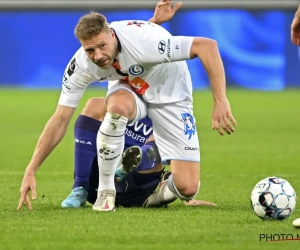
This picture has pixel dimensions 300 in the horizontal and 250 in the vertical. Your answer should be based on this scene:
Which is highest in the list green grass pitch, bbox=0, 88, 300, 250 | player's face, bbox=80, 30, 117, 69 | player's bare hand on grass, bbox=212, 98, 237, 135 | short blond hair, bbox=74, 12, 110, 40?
short blond hair, bbox=74, 12, 110, 40

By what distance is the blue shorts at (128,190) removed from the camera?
6.08 metres

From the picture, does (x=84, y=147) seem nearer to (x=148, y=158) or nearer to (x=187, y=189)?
(x=148, y=158)

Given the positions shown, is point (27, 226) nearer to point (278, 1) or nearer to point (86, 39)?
point (86, 39)

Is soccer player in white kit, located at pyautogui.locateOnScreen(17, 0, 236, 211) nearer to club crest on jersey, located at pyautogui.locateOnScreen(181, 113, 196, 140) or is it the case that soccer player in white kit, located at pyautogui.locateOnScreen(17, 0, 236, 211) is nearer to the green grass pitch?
club crest on jersey, located at pyautogui.locateOnScreen(181, 113, 196, 140)

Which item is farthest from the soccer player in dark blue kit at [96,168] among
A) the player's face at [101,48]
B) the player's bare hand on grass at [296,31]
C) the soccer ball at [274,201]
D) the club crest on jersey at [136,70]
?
the player's bare hand on grass at [296,31]

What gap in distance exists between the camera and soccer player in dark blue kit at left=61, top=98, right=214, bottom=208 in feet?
19.5

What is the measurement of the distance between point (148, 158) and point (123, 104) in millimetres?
604

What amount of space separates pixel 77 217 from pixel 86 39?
113cm

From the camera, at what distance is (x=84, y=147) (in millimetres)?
6043

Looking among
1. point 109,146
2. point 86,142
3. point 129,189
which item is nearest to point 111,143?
point 109,146

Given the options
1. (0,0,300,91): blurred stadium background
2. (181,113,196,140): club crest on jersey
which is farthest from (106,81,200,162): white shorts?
(0,0,300,91): blurred stadium background

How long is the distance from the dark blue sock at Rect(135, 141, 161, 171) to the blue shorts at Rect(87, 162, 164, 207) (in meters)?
0.08

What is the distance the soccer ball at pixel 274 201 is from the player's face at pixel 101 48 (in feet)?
4.28

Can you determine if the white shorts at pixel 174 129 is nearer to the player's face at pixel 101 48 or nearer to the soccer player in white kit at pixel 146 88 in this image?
the soccer player in white kit at pixel 146 88
